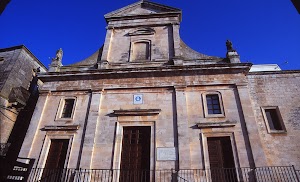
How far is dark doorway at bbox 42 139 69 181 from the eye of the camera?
453 inches

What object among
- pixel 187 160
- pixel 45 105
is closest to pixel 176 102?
pixel 187 160

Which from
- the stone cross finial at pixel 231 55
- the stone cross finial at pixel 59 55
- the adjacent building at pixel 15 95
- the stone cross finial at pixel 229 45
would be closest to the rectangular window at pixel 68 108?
the stone cross finial at pixel 59 55

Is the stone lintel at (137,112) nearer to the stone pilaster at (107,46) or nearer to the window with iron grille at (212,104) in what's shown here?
the window with iron grille at (212,104)

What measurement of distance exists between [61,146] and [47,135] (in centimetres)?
108

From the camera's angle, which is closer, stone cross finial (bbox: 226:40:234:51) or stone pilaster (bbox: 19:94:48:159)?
stone pilaster (bbox: 19:94:48:159)

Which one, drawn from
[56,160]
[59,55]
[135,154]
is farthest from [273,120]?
[59,55]

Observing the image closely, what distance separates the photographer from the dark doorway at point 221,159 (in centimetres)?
1058

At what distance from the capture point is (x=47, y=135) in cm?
1273

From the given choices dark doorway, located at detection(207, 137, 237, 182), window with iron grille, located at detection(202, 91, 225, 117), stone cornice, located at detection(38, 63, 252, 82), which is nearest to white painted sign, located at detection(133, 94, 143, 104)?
stone cornice, located at detection(38, 63, 252, 82)

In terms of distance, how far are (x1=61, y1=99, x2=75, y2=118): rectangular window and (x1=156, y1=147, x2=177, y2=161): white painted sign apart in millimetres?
6069

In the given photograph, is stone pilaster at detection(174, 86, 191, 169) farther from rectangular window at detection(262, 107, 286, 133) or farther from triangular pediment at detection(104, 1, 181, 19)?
triangular pediment at detection(104, 1, 181, 19)

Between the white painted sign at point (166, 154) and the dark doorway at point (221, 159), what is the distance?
1.87 meters

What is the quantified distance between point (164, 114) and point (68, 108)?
618 centimetres

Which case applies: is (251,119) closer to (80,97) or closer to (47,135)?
(80,97)
